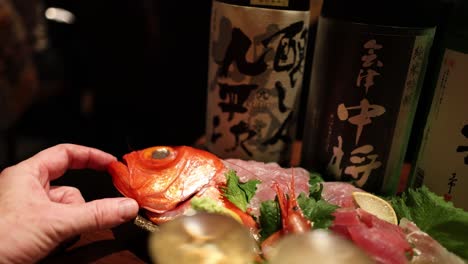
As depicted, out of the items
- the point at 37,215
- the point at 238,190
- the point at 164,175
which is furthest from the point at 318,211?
the point at 37,215

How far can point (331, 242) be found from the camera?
69 cm

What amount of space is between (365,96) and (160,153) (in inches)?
26.3

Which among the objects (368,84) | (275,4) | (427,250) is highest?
(275,4)

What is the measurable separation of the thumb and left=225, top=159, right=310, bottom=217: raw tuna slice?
0.35m

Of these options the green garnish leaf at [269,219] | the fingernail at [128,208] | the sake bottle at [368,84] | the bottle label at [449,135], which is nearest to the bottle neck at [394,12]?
the sake bottle at [368,84]

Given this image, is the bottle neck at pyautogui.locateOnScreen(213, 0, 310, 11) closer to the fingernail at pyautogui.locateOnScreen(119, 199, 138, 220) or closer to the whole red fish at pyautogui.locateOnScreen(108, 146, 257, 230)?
the whole red fish at pyautogui.locateOnScreen(108, 146, 257, 230)

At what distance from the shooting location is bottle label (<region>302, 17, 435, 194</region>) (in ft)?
3.85

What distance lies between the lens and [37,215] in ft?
2.99

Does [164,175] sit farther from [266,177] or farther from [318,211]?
[318,211]

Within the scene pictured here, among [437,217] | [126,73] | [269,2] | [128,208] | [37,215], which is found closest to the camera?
[37,215]

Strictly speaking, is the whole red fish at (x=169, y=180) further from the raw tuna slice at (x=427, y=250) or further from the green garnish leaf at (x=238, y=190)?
the raw tuna slice at (x=427, y=250)

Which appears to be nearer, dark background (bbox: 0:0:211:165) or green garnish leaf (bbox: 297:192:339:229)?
green garnish leaf (bbox: 297:192:339:229)

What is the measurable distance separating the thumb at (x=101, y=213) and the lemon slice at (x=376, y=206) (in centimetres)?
67

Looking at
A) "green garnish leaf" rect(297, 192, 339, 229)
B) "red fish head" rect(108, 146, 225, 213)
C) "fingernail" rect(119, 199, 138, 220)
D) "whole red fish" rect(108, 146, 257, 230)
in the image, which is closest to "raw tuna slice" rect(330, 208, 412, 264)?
"green garnish leaf" rect(297, 192, 339, 229)
